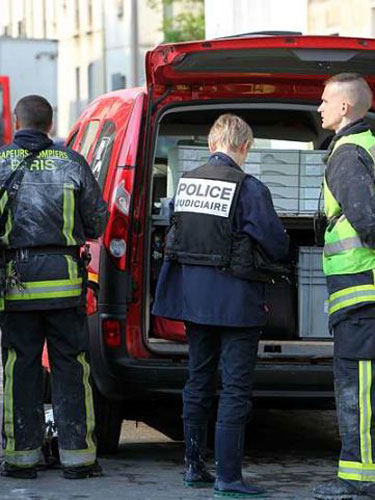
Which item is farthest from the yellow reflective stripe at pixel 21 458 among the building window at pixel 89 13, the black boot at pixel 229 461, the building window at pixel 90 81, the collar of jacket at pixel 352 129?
the building window at pixel 89 13

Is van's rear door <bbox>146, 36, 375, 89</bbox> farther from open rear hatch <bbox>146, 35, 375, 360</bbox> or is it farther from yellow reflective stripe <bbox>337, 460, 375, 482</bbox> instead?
yellow reflective stripe <bbox>337, 460, 375, 482</bbox>

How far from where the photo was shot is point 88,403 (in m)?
7.02

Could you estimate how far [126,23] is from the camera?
4856 centimetres

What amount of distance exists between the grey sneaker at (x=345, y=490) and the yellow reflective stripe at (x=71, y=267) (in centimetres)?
145

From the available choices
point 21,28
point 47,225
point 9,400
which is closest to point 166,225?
point 47,225

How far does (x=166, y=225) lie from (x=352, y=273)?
138cm

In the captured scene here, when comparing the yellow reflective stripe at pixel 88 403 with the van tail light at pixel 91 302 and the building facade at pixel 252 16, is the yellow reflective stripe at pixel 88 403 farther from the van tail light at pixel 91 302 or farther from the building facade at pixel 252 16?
the building facade at pixel 252 16

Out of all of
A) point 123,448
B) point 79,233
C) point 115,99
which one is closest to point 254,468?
point 123,448

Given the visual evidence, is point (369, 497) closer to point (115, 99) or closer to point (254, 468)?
point (254, 468)

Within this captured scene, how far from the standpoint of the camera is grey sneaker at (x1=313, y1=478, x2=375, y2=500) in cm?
628

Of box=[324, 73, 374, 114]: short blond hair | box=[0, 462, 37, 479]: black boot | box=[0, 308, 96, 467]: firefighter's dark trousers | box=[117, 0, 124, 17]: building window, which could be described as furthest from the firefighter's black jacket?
box=[117, 0, 124, 17]: building window

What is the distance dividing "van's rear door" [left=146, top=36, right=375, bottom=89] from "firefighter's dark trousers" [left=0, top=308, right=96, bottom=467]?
120 centimetres

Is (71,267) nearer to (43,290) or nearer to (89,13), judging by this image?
(43,290)

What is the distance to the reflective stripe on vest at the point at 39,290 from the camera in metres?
6.82
